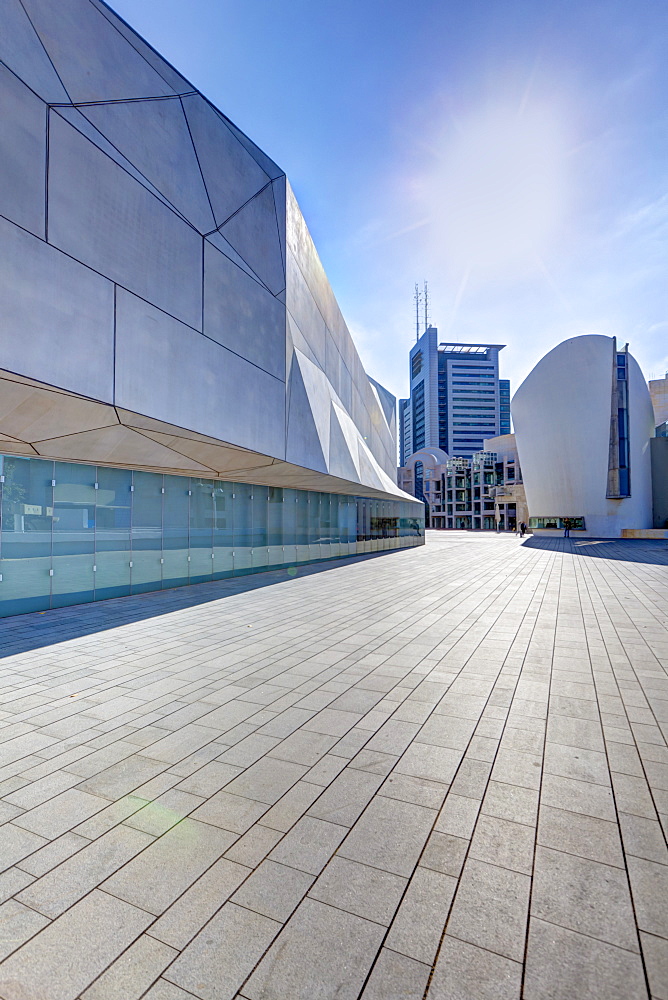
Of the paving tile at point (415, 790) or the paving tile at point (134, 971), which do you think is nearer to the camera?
the paving tile at point (134, 971)

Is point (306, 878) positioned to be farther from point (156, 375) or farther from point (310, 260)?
point (310, 260)

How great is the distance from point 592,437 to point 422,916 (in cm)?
5260

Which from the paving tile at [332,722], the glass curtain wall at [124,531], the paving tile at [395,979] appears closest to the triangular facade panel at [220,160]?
the glass curtain wall at [124,531]

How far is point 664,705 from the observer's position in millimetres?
4820

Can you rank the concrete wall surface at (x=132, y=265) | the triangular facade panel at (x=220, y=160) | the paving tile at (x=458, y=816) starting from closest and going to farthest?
the paving tile at (x=458, y=816) < the concrete wall surface at (x=132, y=265) < the triangular facade panel at (x=220, y=160)

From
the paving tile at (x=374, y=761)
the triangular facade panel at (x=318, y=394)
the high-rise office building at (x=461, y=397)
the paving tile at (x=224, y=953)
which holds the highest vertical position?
the high-rise office building at (x=461, y=397)

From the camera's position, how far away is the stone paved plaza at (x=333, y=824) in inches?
77.9

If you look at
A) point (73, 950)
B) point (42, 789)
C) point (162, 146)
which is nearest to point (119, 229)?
point (162, 146)

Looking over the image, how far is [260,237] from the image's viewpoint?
1214cm

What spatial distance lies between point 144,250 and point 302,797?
8563 mm

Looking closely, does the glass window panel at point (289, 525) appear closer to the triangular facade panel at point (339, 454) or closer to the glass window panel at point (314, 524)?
the glass window panel at point (314, 524)

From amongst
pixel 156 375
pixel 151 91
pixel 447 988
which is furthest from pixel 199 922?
pixel 151 91

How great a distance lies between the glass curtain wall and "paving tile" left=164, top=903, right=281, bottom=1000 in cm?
854

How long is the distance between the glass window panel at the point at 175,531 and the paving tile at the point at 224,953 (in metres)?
10.8
